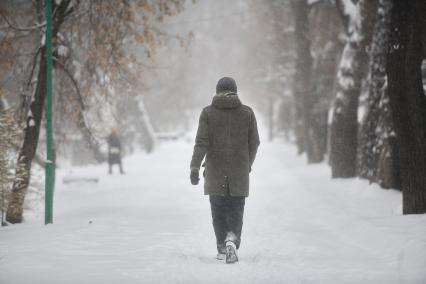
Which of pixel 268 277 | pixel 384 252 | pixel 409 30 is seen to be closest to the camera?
pixel 268 277

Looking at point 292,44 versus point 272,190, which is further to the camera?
point 292,44

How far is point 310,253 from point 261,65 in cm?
3207

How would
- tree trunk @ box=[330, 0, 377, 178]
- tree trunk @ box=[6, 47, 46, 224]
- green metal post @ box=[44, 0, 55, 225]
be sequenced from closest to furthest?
green metal post @ box=[44, 0, 55, 225] < tree trunk @ box=[6, 47, 46, 224] < tree trunk @ box=[330, 0, 377, 178]

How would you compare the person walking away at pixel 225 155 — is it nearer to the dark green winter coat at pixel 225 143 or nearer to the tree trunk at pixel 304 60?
the dark green winter coat at pixel 225 143

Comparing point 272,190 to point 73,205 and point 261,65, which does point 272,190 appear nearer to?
point 73,205

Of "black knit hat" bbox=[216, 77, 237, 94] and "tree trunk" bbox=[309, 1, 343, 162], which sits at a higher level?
"tree trunk" bbox=[309, 1, 343, 162]

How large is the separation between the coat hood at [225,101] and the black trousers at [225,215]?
1.09 metres

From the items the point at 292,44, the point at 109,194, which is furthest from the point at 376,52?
the point at 292,44

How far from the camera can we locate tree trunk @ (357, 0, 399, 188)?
36.4 feet

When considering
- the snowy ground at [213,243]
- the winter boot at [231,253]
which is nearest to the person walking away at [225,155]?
the winter boot at [231,253]

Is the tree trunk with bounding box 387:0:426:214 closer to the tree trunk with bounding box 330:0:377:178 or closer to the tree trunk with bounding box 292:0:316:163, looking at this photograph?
the tree trunk with bounding box 330:0:377:178

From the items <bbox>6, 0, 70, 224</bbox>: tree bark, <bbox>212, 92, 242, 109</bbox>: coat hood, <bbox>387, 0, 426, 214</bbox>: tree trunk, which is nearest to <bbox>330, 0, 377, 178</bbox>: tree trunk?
<bbox>387, 0, 426, 214</bbox>: tree trunk

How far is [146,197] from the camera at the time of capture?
44.7ft

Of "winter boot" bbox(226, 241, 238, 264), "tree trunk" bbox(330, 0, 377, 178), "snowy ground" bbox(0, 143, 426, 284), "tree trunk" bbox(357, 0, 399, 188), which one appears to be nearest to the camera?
"snowy ground" bbox(0, 143, 426, 284)
